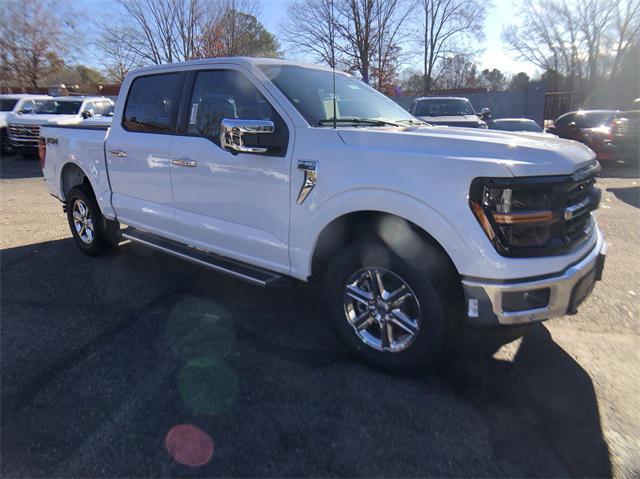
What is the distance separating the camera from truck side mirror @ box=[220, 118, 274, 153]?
9.63ft

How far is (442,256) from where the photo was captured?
2.71 metres

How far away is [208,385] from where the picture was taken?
291 centimetres

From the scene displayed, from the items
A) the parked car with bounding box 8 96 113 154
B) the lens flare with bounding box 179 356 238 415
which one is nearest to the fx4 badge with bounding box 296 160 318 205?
the lens flare with bounding box 179 356 238 415

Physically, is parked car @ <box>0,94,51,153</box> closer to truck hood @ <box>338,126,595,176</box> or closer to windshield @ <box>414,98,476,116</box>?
windshield @ <box>414,98,476,116</box>

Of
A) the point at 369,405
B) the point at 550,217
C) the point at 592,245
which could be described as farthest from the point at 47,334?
the point at 592,245

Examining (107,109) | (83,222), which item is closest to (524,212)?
(83,222)

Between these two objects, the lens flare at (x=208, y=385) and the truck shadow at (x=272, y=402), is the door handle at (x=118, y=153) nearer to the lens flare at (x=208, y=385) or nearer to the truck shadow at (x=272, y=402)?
the truck shadow at (x=272, y=402)

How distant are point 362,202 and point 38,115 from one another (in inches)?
586

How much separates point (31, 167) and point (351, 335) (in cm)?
1404

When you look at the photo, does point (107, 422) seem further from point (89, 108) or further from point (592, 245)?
point (89, 108)

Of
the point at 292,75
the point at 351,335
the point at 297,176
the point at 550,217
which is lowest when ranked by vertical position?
the point at 351,335

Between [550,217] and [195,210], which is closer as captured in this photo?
[550,217]

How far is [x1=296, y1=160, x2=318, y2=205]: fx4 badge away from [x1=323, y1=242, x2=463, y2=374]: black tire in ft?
1.53

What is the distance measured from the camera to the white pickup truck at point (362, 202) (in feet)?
8.23
